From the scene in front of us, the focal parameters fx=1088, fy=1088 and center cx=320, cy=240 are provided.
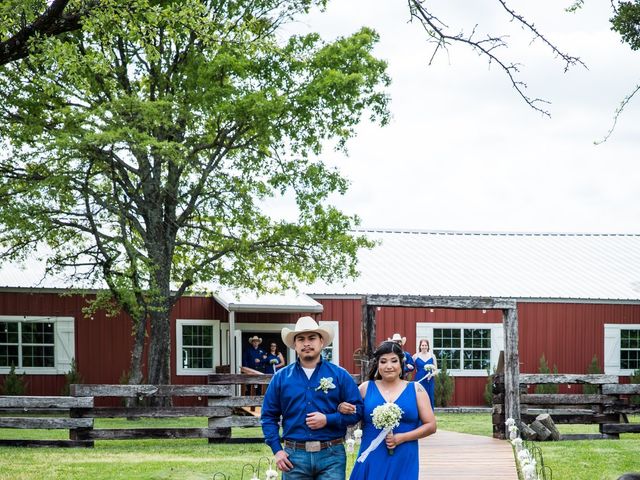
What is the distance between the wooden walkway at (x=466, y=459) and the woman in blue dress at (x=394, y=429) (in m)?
4.58

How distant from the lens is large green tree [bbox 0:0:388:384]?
22.0 metres

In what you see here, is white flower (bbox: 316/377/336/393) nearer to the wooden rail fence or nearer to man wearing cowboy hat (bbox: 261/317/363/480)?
man wearing cowboy hat (bbox: 261/317/363/480)

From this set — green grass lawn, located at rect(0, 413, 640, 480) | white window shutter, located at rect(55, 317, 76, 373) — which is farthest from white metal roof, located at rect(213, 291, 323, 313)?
green grass lawn, located at rect(0, 413, 640, 480)

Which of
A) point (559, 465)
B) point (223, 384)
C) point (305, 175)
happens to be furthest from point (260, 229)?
point (559, 465)

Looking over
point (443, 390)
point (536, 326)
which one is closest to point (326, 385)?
point (443, 390)

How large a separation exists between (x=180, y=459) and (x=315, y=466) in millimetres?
7930

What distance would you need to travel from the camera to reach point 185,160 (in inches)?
875

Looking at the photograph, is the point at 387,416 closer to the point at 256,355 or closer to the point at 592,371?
the point at 256,355

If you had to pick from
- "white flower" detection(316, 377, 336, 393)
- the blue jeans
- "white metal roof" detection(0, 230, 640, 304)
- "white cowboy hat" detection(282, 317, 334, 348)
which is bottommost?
the blue jeans

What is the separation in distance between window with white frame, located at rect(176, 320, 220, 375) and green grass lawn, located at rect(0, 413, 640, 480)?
306 inches

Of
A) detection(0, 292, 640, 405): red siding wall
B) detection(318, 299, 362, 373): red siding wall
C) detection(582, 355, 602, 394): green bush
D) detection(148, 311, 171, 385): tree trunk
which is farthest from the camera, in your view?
detection(582, 355, 602, 394): green bush

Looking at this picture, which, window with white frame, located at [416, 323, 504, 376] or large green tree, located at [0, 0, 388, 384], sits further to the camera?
window with white frame, located at [416, 323, 504, 376]

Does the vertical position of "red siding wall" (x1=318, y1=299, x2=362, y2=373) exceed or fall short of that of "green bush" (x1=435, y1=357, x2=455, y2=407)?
it exceeds it

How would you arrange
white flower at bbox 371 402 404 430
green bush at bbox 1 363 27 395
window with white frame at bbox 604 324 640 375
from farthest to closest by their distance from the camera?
window with white frame at bbox 604 324 640 375 → green bush at bbox 1 363 27 395 → white flower at bbox 371 402 404 430
